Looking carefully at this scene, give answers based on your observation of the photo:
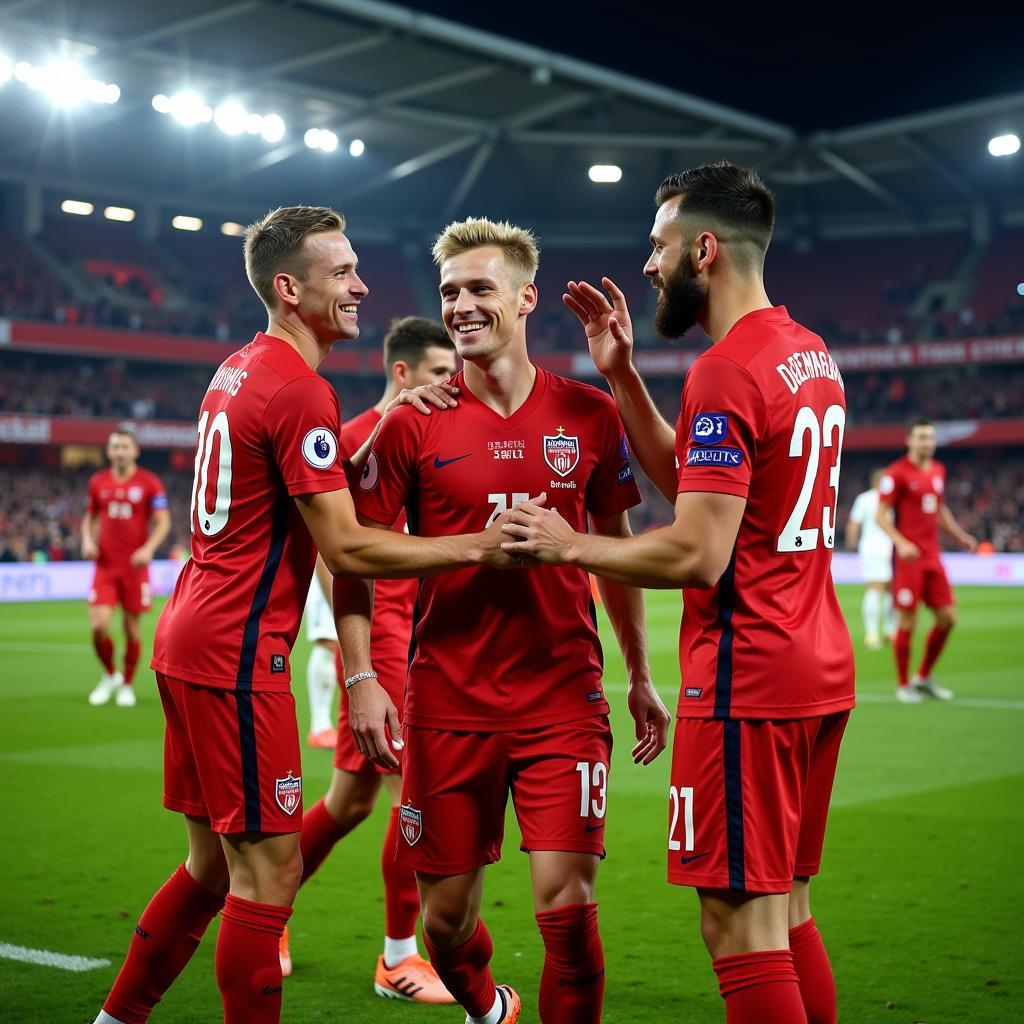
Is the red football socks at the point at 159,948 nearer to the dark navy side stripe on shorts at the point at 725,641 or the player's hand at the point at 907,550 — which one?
the dark navy side stripe on shorts at the point at 725,641

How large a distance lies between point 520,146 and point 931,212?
16354mm

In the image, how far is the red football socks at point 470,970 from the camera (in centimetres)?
383

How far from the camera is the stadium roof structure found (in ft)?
97.7

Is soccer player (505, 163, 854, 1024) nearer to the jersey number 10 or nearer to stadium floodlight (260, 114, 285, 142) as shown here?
the jersey number 10

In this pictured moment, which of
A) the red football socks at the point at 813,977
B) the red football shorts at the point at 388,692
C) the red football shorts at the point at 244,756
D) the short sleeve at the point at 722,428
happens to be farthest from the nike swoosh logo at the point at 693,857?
the red football shorts at the point at 388,692

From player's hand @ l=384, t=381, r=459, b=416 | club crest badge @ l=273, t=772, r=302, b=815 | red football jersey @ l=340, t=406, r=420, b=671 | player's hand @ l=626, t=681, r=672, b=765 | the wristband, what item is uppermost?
player's hand @ l=384, t=381, r=459, b=416

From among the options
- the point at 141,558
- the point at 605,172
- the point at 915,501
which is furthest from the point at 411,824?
the point at 605,172

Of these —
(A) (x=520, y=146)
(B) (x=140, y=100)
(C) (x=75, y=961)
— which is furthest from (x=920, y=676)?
(A) (x=520, y=146)

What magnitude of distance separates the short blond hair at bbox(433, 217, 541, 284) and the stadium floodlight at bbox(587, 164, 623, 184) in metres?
40.1

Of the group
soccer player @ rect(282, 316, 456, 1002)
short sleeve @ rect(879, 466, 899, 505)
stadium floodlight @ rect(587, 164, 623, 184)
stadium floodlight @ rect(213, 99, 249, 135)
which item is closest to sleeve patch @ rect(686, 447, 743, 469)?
soccer player @ rect(282, 316, 456, 1002)

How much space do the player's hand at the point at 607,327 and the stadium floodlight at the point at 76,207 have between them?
43030 mm

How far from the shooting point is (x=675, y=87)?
33500 mm

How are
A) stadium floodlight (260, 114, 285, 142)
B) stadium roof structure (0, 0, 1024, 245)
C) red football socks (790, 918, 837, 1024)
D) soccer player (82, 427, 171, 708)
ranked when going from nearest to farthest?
red football socks (790, 918, 837, 1024) → soccer player (82, 427, 171, 708) → stadium roof structure (0, 0, 1024, 245) → stadium floodlight (260, 114, 285, 142)

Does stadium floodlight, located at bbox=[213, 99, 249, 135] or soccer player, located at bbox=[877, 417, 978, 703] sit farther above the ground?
stadium floodlight, located at bbox=[213, 99, 249, 135]
